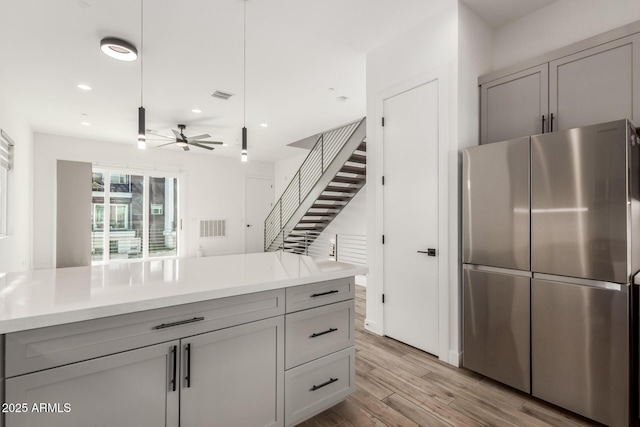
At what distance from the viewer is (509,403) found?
2.08 m

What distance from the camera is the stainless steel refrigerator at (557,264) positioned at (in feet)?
5.89

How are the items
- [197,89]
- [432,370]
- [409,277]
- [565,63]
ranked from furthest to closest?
[197,89] → [409,277] → [432,370] → [565,63]

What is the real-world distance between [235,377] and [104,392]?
21.3 inches

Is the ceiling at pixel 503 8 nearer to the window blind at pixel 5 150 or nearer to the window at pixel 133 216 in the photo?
the window blind at pixel 5 150

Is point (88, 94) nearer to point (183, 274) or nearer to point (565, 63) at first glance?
point (183, 274)

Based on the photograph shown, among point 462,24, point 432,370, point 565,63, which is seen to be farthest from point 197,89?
point 432,370

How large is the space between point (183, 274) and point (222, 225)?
711 cm

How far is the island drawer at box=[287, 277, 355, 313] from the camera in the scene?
1708 millimetres

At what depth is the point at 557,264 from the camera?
→ 2.02m

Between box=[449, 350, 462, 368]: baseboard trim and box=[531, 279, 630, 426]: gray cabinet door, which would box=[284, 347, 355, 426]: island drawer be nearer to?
box=[449, 350, 462, 368]: baseboard trim

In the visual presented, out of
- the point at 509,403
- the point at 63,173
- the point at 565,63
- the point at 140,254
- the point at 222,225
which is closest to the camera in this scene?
the point at 509,403

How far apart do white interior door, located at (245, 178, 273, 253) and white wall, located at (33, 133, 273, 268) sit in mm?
185

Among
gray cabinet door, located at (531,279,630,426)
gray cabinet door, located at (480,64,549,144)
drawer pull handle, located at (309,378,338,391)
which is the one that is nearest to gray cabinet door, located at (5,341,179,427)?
drawer pull handle, located at (309,378,338,391)

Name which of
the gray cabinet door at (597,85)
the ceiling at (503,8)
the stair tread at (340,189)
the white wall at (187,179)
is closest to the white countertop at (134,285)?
the gray cabinet door at (597,85)
